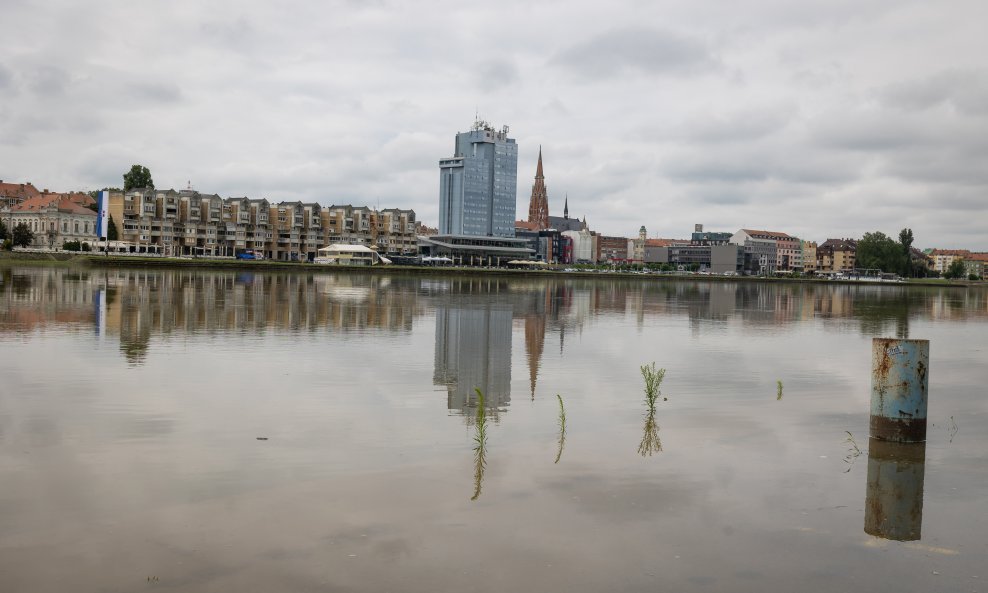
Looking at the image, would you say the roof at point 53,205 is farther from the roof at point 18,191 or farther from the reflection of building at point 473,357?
the reflection of building at point 473,357

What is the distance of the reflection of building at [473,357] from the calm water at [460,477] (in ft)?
0.52

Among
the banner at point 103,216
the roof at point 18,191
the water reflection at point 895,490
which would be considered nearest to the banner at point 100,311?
the water reflection at point 895,490

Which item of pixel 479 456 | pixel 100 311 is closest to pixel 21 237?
pixel 100 311

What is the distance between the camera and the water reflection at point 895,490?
9055 mm

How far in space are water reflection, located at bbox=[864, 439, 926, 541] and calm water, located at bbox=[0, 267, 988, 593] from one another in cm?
5

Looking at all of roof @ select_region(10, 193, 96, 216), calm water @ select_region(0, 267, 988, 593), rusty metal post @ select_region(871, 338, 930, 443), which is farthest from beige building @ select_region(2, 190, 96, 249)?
rusty metal post @ select_region(871, 338, 930, 443)

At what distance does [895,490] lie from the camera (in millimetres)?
10531

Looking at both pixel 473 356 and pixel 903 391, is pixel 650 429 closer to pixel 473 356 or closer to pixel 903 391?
pixel 903 391

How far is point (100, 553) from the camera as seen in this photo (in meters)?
7.51

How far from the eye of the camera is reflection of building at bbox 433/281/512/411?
1730 cm

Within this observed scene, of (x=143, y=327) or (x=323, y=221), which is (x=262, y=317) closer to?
(x=143, y=327)

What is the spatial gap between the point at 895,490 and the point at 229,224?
169317mm

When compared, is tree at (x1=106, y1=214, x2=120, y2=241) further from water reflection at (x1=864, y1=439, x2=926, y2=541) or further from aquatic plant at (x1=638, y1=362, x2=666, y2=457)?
water reflection at (x1=864, y1=439, x2=926, y2=541)

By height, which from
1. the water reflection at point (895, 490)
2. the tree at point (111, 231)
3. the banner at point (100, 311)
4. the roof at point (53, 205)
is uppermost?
the roof at point (53, 205)
